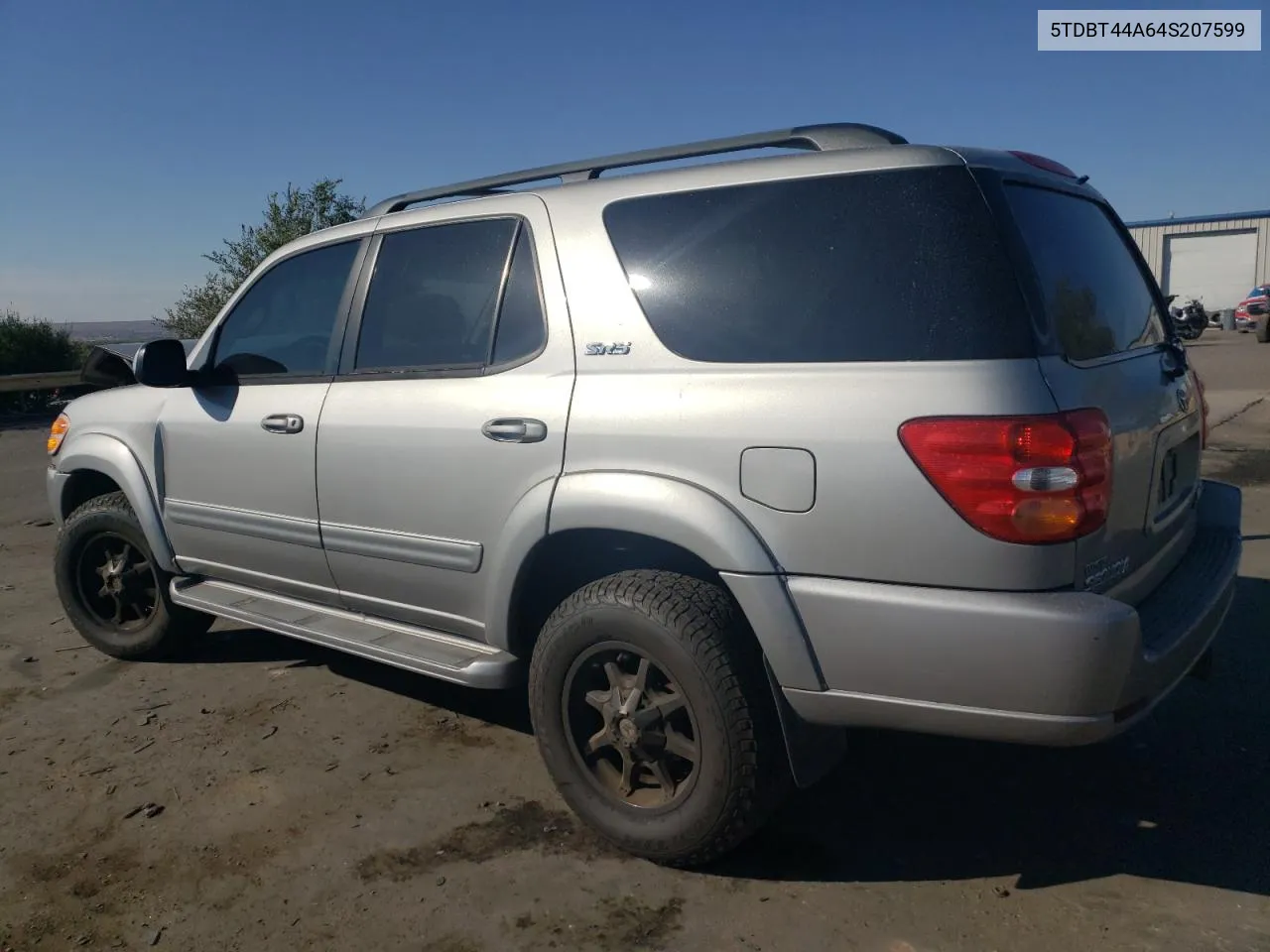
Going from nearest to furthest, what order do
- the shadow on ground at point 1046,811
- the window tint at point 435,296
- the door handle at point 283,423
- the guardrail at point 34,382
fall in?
the shadow on ground at point 1046,811, the window tint at point 435,296, the door handle at point 283,423, the guardrail at point 34,382

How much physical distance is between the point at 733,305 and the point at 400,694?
8.18ft

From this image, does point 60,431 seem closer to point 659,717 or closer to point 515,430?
point 515,430

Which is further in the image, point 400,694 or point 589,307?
point 400,694

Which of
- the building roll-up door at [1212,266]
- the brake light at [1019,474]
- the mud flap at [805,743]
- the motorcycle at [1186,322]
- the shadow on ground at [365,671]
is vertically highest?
the building roll-up door at [1212,266]

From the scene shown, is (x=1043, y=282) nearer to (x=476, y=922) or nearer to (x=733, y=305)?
(x=733, y=305)

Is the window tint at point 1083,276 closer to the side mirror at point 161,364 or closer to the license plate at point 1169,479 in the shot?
the license plate at point 1169,479

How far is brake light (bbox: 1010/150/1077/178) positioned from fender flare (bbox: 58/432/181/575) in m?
3.74

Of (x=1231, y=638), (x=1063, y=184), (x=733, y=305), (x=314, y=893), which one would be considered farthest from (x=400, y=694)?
(x=1231, y=638)

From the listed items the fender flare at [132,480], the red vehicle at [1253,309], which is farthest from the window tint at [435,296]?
the red vehicle at [1253,309]

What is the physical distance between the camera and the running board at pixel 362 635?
130 inches

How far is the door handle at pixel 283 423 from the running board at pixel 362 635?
716mm

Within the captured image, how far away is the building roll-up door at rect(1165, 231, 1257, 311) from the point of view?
129 ft

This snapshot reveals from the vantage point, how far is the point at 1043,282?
2551mm

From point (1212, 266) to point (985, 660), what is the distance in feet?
144
